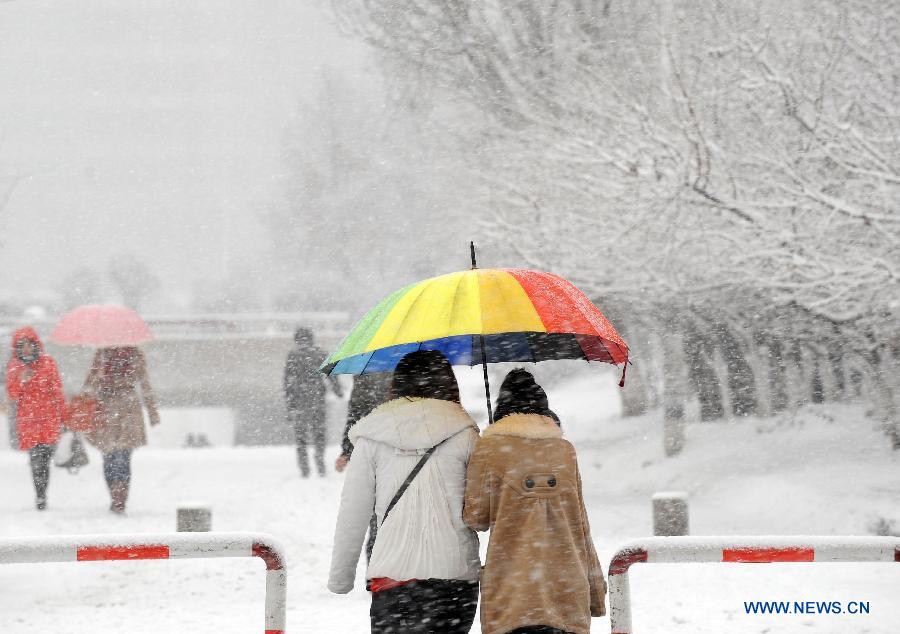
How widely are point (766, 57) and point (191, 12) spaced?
88.7m

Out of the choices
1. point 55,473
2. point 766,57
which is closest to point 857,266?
point 766,57

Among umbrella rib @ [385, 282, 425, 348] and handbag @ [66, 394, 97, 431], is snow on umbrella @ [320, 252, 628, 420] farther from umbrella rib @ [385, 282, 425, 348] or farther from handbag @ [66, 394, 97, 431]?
handbag @ [66, 394, 97, 431]

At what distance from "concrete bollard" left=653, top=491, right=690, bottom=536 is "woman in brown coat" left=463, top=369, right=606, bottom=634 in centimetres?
575

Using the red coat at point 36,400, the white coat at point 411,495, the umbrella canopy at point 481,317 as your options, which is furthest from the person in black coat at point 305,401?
the white coat at point 411,495

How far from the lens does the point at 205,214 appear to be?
9850 centimetres

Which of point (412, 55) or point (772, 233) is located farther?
point (412, 55)

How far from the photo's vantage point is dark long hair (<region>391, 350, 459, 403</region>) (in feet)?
11.8

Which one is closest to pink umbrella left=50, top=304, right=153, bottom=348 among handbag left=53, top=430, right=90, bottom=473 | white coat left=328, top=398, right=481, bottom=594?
handbag left=53, top=430, right=90, bottom=473

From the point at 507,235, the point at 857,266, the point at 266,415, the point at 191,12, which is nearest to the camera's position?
the point at 857,266

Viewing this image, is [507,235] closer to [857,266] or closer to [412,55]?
[412,55]

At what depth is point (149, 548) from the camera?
13.5 feet

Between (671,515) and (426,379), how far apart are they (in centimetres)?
602

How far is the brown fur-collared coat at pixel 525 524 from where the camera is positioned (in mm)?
3512

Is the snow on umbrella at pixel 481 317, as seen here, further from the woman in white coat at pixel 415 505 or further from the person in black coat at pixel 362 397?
the person in black coat at pixel 362 397
